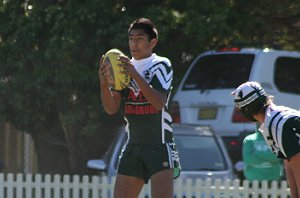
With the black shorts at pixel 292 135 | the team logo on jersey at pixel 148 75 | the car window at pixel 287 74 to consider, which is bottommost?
the car window at pixel 287 74

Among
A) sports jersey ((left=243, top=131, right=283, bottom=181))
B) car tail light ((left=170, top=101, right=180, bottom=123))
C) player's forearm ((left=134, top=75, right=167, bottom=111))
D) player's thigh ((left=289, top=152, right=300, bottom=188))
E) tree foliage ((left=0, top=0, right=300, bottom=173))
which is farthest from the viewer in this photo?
car tail light ((left=170, top=101, right=180, bottom=123))

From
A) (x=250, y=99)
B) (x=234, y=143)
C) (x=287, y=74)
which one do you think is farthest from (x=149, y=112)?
(x=287, y=74)

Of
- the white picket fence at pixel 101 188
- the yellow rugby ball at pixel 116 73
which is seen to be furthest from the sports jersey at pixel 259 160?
the yellow rugby ball at pixel 116 73

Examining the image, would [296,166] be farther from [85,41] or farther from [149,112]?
[85,41]

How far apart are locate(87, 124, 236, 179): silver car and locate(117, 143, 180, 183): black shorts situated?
3994mm

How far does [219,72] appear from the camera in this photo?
1237 cm

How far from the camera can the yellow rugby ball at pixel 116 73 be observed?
6020 millimetres

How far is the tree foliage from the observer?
1142 centimetres

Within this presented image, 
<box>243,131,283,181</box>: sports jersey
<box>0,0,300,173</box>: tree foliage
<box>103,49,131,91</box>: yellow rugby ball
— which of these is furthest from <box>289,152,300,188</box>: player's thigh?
<box>0,0,300,173</box>: tree foliage

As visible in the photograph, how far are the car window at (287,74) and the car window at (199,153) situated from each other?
2005 mm

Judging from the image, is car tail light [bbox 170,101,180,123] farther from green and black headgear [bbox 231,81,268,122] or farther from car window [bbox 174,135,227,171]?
green and black headgear [bbox 231,81,268,122]

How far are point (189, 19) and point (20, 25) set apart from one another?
2290mm

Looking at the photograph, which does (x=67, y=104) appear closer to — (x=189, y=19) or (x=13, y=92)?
(x=13, y=92)

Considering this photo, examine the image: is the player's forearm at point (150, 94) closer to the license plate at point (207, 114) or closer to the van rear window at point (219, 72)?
the license plate at point (207, 114)
